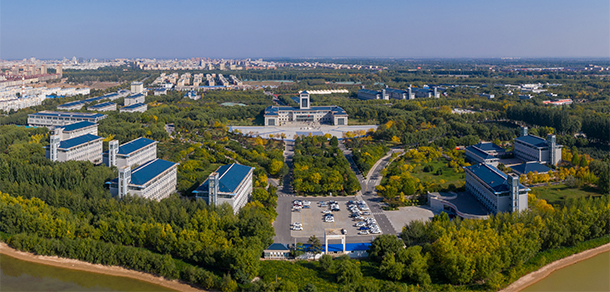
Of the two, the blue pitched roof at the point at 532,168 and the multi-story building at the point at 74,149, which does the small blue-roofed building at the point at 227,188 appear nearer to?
the multi-story building at the point at 74,149

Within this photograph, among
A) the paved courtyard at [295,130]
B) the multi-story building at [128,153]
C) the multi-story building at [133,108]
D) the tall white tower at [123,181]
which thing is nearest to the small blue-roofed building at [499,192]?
the tall white tower at [123,181]

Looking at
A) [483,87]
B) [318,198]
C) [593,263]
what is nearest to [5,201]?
[318,198]

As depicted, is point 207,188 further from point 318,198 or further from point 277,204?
point 318,198

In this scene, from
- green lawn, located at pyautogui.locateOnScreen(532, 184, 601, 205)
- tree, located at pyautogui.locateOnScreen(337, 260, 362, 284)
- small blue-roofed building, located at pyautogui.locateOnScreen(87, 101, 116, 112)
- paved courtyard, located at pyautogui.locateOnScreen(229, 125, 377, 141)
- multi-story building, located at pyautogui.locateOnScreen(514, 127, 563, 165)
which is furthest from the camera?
small blue-roofed building, located at pyautogui.locateOnScreen(87, 101, 116, 112)

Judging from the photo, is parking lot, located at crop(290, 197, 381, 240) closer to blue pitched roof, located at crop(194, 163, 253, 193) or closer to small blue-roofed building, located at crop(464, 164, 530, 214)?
blue pitched roof, located at crop(194, 163, 253, 193)

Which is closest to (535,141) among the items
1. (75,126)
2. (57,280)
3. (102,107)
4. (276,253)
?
(276,253)

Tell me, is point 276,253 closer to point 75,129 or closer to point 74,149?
point 74,149

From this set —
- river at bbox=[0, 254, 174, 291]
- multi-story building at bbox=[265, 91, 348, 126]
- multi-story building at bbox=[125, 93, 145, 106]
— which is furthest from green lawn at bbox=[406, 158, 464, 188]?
multi-story building at bbox=[125, 93, 145, 106]
